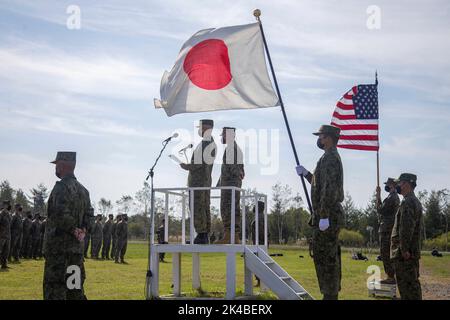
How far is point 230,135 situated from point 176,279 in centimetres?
316

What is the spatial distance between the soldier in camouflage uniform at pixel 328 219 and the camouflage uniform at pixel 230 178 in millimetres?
3511

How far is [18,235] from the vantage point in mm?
25781

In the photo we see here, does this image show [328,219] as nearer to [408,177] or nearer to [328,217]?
[328,217]

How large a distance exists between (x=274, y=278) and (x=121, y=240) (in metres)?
18.3

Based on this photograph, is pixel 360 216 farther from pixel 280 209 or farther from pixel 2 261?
pixel 2 261

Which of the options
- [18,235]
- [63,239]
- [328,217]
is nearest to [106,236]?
[18,235]

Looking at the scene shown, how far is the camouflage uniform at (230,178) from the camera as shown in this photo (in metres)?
13.1

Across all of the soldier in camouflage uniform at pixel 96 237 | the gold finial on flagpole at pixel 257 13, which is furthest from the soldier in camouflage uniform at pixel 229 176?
the soldier in camouflage uniform at pixel 96 237

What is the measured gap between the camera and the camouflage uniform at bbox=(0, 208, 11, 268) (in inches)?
853

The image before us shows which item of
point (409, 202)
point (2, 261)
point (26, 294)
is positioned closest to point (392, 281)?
point (409, 202)

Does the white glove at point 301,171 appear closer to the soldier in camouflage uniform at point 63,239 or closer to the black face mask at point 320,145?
the black face mask at point 320,145

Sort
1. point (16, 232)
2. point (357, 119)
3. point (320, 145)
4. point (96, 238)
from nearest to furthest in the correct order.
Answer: point (320, 145), point (357, 119), point (16, 232), point (96, 238)
